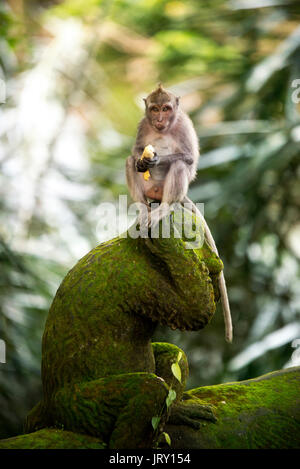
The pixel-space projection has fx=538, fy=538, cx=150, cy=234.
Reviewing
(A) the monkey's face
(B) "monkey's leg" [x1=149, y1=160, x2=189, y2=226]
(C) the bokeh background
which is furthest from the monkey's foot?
(C) the bokeh background

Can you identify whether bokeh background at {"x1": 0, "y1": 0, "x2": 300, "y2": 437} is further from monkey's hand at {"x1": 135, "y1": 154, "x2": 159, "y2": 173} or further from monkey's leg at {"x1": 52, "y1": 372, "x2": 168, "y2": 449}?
monkey's leg at {"x1": 52, "y1": 372, "x2": 168, "y2": 449}

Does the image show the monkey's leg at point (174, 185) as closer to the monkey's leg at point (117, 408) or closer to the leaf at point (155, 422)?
the monkey's leg at point (117, 408)

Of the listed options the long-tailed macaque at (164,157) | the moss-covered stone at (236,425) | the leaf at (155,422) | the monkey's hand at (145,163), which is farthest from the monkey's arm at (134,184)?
the leaf at (155,422)

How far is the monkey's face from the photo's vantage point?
3385 mm

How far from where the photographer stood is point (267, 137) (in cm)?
652

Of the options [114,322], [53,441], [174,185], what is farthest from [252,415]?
[174,185]

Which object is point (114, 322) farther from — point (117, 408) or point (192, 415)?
point (192, 415)

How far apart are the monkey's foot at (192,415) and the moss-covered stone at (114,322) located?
10 centimetres

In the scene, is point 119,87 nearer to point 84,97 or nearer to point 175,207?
point 84,97

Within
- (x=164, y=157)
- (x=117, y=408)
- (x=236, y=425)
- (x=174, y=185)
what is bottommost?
(x=236, y=425)

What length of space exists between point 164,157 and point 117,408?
1592 mm

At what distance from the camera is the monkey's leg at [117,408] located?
2.32 meters

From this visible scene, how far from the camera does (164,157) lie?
3.35 meters

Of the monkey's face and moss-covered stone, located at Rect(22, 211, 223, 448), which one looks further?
the monkey's face
